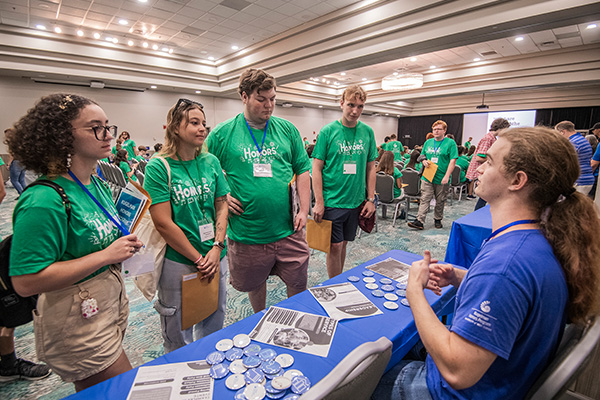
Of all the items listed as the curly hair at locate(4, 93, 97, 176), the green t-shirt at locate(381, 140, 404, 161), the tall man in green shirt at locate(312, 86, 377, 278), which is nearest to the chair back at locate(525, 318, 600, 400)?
the curly hair at locate(4, 93, 97, 176)

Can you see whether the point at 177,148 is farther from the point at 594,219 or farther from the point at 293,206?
the point at 594,219

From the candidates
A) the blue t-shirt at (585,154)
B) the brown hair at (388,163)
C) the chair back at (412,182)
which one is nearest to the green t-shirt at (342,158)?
the brown hair at (388,163)

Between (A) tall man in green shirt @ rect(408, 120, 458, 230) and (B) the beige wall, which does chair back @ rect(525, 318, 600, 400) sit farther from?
(B) the beige wall

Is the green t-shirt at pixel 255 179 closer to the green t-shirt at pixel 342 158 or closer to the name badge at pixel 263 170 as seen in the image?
the name badge at pixel 263 170

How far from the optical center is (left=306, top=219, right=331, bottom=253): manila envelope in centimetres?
213

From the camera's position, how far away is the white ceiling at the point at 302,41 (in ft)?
15.6

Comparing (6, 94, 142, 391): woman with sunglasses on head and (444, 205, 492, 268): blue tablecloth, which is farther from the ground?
(6, 94, 142, 391): woman with sunglasses on head

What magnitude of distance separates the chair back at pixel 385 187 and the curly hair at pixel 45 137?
3.95 m

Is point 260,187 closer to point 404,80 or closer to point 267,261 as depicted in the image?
point 267,261

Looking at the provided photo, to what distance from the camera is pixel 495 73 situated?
9.42m

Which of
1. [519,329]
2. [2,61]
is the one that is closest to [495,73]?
[519,329]

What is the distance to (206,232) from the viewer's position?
4.74ft

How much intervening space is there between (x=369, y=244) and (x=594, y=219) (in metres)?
3.25

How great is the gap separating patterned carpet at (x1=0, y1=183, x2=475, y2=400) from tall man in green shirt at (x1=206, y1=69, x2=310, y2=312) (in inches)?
31.6
